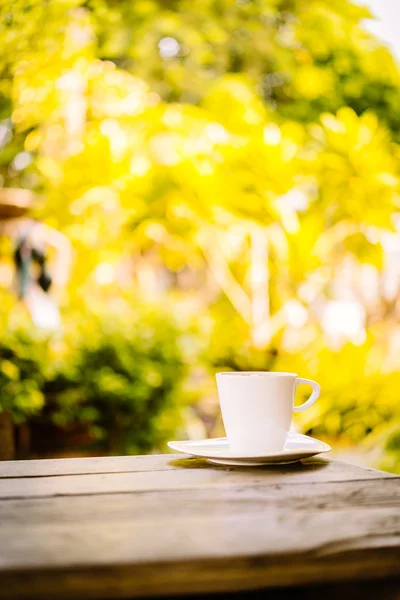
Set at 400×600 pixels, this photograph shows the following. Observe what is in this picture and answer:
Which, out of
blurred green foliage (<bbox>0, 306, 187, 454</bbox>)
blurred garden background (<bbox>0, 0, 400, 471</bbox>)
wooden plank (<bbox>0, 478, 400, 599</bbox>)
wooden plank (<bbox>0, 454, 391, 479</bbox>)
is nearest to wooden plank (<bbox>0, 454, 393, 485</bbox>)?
wooden plank (<bbox>0, 454, 391, 479</bbox>)

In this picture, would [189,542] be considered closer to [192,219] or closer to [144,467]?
[144,467]

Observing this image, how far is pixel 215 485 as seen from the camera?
2.55ft

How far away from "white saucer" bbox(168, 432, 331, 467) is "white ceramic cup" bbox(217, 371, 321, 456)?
1cm

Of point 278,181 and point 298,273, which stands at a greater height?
point 278,181

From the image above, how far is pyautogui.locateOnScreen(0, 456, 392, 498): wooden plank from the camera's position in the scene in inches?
29.6

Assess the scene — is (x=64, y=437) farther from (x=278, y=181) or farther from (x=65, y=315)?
(x=278, y=181)

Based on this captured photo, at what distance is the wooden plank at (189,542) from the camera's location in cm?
51

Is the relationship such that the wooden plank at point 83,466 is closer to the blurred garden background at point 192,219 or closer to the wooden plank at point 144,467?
the wooden plank at point 144,467

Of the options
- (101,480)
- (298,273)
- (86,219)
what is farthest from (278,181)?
(101,480)

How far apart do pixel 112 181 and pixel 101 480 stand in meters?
3.68

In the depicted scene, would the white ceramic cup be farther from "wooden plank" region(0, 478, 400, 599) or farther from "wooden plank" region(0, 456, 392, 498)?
"wooden plank" region(0, 478, 400, 599)

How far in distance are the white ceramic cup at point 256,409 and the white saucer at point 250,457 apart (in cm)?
1

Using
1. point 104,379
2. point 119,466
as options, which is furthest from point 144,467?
point 104,379

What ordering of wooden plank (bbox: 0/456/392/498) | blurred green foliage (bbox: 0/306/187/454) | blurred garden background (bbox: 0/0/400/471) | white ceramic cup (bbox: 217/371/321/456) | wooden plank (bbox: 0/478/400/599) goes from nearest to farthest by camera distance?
wooden plank (bbox: 0/478/400/599) → wooden plank (bbox: 0/456/392/498) → white ceramic cup (bbox: 217/371/321/456) → blurred green foliage (bbox: 0/306/187/454) → blurred garden background (bbox: 0/0/400/471)
